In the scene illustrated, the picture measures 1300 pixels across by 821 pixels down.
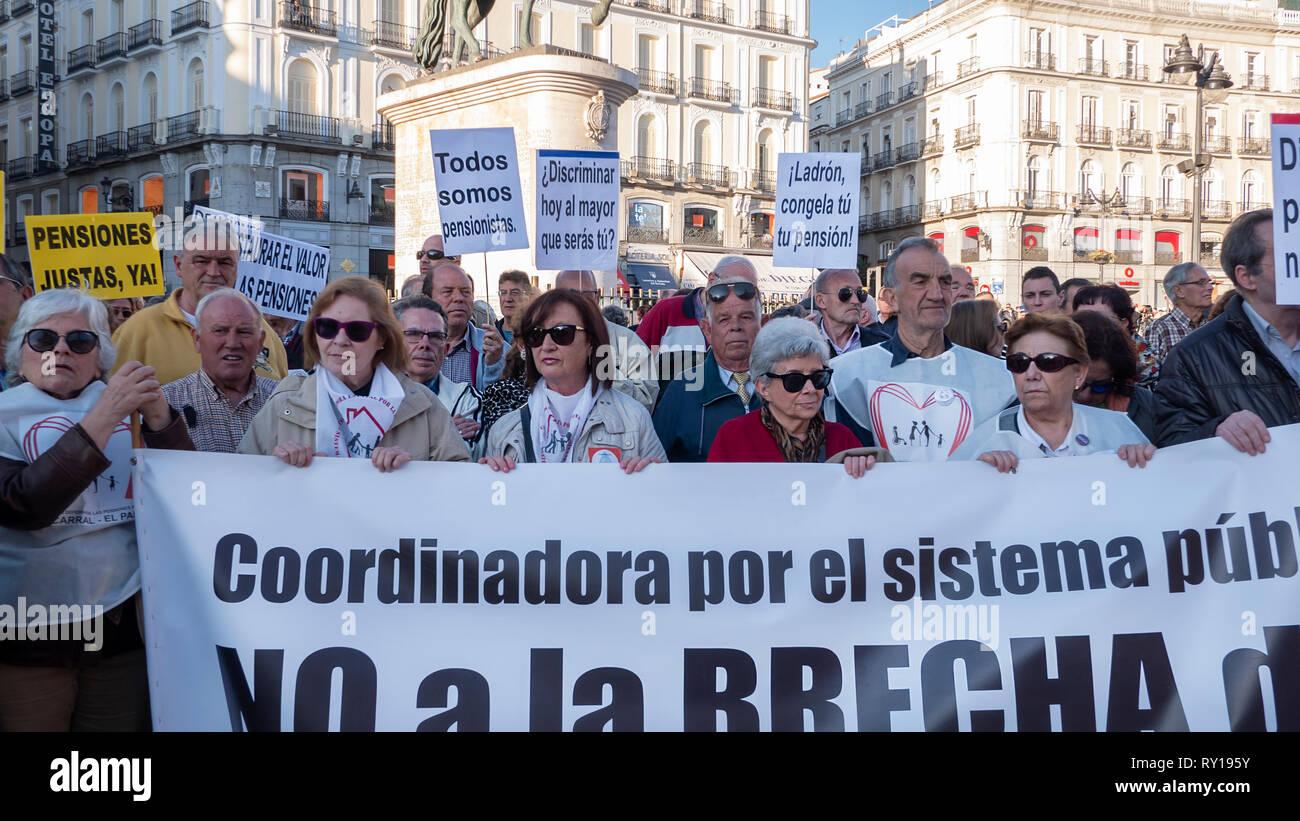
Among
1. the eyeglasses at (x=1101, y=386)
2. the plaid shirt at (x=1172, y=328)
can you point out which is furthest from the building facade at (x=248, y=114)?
the eyeglasses at (x=1101, y=386)

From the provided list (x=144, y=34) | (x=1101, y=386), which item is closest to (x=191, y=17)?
(x=144, y=34)

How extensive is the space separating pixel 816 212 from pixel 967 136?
49691mm

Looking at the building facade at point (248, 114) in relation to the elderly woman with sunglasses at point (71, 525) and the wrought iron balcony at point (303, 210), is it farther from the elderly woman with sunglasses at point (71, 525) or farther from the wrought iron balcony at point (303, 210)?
the elderly woman with sunglasses at point (71, 525)

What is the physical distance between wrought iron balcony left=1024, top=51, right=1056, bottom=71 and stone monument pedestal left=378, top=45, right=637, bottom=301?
43494mm

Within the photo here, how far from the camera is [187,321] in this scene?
4.92 m

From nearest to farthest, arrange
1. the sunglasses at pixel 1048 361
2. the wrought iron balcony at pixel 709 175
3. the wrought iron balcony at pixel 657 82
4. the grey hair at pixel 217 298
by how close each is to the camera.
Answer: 1. the sunglasses at pixel 1048 361
2. the grey hair at pixel 217 298
3. the wrought iron balcony at pixel 657 82
4. the wrought iron balcony at pixel 709 175

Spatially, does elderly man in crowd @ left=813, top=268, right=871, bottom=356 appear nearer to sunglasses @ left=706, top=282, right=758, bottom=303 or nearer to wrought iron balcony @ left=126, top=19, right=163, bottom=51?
sunglasses @ left=706, top=282, right=758, bottom=303

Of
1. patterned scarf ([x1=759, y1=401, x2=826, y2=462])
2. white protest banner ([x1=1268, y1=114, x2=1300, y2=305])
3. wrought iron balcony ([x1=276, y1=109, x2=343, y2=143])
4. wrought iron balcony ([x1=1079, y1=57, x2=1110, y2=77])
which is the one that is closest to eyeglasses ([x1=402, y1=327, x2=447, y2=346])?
patterned scarf ([x1=759, y1=401, x2=826, y2=462])

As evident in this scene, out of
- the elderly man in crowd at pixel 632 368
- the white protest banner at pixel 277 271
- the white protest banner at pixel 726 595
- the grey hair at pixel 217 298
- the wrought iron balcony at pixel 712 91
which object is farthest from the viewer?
the wrought iron balcony at pixel 712 91

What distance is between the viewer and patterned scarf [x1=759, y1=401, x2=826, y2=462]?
12.9 ft

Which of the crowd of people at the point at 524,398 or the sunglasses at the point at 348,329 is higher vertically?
the sunglasses at the point at 348,329

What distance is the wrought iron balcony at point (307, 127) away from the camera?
124ft

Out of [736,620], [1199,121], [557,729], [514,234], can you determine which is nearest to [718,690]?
[736,620]
